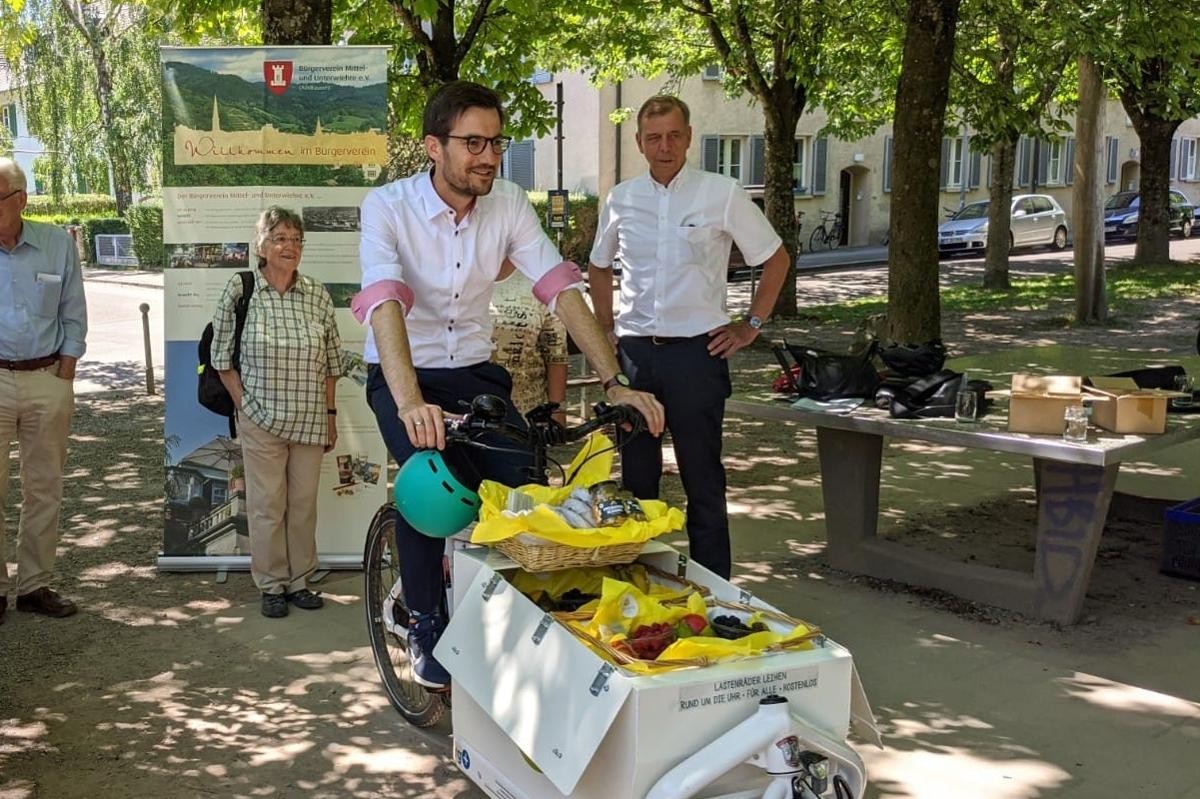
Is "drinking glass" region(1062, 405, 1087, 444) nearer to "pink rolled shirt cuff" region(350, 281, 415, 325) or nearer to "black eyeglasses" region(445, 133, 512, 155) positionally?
"black eyeglasses" region(445, 133, 512, 155)

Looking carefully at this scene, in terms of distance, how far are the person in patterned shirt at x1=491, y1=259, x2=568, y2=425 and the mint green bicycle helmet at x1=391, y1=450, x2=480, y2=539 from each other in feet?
11.9

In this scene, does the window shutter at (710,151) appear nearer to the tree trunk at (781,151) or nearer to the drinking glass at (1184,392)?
the tree trunk at (781,151)

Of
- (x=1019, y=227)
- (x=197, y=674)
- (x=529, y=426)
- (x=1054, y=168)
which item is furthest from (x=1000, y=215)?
(x=1054, y=168)

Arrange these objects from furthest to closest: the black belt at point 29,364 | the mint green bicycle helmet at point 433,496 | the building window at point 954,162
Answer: the building window at point 954,162 → the black belt at point 29,364 → the mint green bicycle helmet at point 433,496

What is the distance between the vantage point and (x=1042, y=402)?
5.29 meters

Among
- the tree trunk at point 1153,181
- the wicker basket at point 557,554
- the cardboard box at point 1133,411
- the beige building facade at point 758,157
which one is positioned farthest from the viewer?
Result: the beige building facade at point 758,157

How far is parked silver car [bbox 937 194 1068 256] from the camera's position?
31.9m

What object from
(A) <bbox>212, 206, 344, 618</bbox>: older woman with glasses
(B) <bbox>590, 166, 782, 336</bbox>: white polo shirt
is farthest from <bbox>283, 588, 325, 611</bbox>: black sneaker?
(B) <bbox>590, 166, 782, 336</bbox>: white polo shirt

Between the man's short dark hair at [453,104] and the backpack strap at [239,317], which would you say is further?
the backpack strap at [239,317]

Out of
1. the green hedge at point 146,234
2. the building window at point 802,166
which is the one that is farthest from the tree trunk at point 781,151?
the green hedge at point 146,234

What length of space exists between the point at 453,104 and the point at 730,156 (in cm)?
3287

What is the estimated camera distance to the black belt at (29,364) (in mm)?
5520

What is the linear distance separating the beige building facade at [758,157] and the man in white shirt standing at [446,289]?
25.1 metres

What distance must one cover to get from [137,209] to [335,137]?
97.0 feet
